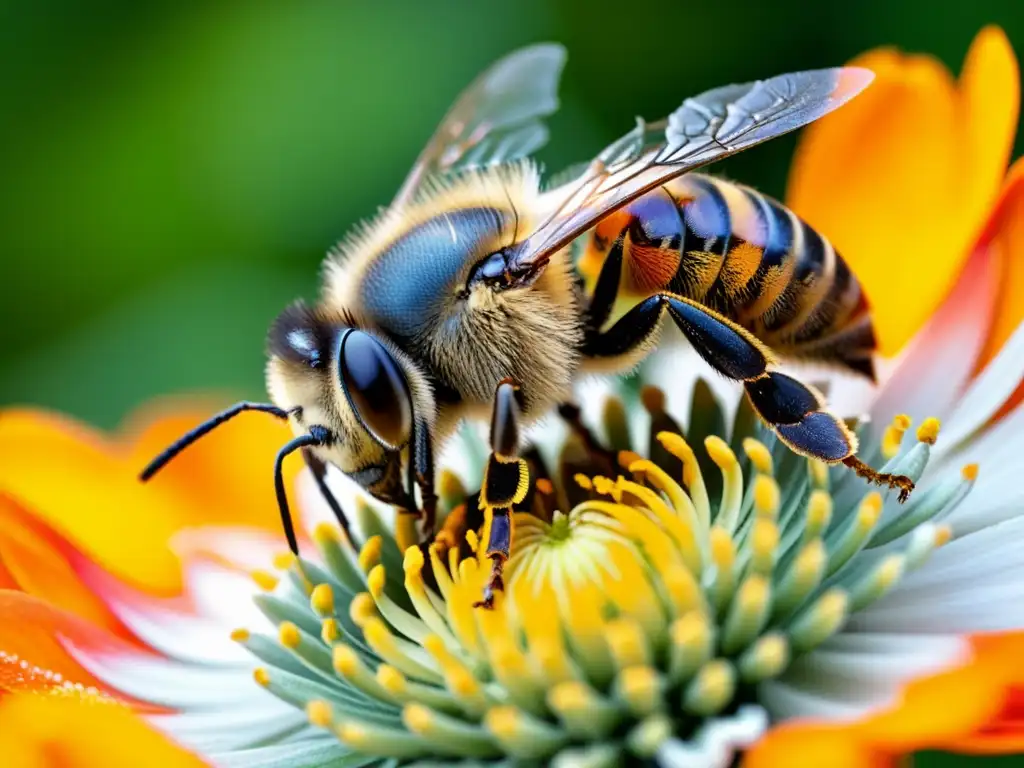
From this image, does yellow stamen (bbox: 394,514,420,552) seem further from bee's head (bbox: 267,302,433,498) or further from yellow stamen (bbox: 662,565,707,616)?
yellow stamen (bbox: 662,565,707,616)

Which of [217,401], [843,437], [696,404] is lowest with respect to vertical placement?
[843,437]

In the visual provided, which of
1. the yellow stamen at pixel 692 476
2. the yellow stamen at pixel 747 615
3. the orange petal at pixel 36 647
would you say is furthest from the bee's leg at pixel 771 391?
the orange petal at pixel 36 647

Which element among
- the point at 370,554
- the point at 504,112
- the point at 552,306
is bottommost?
the point at 370,554

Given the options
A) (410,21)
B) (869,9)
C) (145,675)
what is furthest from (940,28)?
(145,675)

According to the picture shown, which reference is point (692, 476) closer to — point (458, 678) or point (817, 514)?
point (817, 514)

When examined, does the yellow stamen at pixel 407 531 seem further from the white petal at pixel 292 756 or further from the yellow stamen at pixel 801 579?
the yellow stamen at pixel 801 579

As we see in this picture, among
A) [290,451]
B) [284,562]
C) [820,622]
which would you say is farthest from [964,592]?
[284,562]

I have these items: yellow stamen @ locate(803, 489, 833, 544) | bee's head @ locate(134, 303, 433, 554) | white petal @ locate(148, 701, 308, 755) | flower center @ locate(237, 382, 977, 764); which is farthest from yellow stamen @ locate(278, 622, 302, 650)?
yellow stamen @ locate(803, 489, 833, 544)

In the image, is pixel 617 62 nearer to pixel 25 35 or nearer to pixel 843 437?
pixel 25 35
